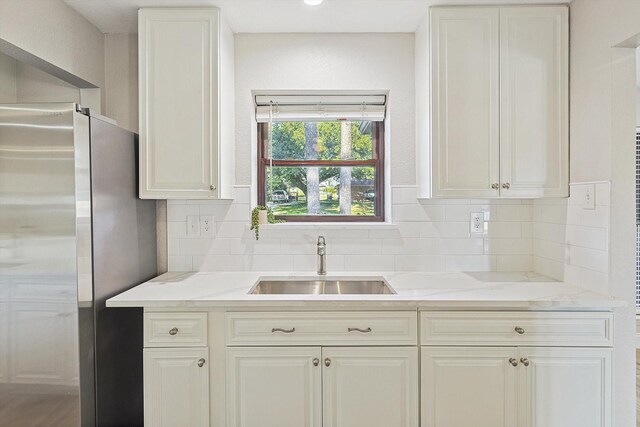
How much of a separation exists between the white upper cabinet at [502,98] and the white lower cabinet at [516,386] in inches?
31.5

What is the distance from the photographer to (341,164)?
2.73 metres

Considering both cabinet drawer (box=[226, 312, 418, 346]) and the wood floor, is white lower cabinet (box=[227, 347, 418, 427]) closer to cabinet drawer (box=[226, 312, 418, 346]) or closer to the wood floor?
cabinet drawer (box=[226, 312, 418, 346])

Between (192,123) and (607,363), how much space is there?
7.51 ft

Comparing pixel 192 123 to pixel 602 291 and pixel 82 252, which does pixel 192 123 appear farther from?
pixel 602 291

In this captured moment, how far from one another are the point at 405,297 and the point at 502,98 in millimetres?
1164

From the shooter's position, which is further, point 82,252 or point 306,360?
point 306,360

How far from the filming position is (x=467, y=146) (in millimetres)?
2180

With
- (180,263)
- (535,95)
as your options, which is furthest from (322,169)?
(535,95)

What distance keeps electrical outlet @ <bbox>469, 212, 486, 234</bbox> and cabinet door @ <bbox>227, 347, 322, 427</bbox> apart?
125cm

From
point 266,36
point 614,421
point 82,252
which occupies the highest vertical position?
point 266,36

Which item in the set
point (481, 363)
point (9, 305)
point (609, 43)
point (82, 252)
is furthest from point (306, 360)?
point (609, 43)

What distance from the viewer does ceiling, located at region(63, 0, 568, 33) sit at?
2.16 metres

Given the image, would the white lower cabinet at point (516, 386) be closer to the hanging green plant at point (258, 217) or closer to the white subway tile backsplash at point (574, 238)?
the white subway tile backsplash at point (574, 238)

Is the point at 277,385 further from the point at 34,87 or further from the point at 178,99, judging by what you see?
the point at 34,87
